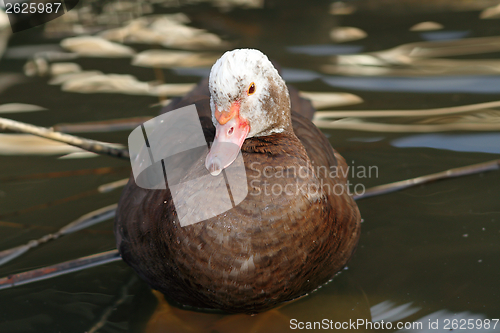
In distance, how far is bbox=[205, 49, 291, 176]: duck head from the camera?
2234 mm

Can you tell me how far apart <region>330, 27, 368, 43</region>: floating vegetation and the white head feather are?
3276 millimetres

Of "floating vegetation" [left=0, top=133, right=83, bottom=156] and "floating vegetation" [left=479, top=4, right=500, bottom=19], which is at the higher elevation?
"floating vegetation" [left=479, top=4, right=500, bottom=19]

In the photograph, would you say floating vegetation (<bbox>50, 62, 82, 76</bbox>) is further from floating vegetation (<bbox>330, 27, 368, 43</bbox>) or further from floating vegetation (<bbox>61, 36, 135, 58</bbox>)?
floating vegetation (<bbox>330, 27, 368, 43</bbox>)

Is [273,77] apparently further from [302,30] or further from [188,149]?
[302,30]

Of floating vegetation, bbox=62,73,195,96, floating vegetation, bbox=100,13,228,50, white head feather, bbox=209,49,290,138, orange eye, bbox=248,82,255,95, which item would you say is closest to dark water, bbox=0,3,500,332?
floating vegetation, bbox=62,73,195,96

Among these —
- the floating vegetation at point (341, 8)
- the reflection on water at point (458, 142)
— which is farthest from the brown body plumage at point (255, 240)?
the floating vegetation at point (341, 8)

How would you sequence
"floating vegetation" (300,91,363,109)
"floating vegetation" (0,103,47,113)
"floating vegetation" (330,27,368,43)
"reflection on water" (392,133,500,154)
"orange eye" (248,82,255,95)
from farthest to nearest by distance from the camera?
"floating vegetation" (330,27,368,43)
"floating vegetation" (0,103,47,113)
"floating vegetation" (300,91,363,109)
"reflection on water" (392,133,500,154)
"orange eye" (248,82,255,95)

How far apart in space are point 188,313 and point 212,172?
0.85 meters

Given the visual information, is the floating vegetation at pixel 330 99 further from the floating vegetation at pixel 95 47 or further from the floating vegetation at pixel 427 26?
the floating vegetation at pixel 95 47

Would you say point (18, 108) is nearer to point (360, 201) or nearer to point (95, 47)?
point (95, 47)

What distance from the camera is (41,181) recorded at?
3.68 m

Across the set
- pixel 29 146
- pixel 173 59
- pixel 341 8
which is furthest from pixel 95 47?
pixel 341 8

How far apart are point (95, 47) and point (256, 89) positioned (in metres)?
3.89


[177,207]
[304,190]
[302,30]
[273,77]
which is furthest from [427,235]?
[302,30]
